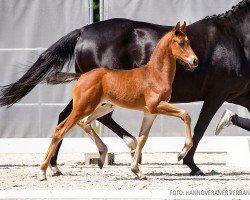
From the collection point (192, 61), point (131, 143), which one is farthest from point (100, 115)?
point (192, 61)

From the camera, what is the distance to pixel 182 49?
8000 millimetres

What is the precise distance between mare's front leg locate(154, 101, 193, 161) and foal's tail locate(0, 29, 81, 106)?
6.32ft

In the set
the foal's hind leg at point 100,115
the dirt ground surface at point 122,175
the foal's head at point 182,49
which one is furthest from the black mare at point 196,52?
the foal's head at point 182,49

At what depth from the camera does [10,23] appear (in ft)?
41.0

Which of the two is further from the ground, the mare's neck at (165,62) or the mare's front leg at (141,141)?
the mare's neck at (165,62)

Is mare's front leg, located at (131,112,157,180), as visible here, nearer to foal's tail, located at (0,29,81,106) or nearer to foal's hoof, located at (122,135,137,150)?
foal's hoof, located at (122,135,137,150)

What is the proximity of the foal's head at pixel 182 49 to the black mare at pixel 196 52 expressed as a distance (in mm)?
1241

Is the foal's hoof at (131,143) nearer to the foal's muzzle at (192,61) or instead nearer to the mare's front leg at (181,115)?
the mare's front leg at (181,115)

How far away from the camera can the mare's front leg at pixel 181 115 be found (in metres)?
7.80

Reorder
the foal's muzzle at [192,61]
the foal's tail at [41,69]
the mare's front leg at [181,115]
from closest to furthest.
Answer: the mare's front leg at [181,115] → the foal's muzzle at [192,61] → the foal's tail at [41,69]

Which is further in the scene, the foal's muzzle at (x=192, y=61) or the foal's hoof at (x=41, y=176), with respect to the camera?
the foal's hoof at (x=41, y=176)

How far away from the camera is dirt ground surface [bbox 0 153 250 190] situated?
7574mm

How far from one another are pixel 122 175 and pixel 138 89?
1191 mm

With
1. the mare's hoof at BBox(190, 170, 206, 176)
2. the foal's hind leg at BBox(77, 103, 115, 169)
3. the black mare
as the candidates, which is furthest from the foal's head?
the mare's hoof at BBox(190, 170, 206, 176)
